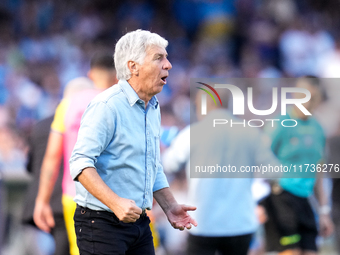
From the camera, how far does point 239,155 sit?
4453 millimetres

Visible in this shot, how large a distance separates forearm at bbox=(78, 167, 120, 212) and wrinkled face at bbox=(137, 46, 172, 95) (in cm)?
61

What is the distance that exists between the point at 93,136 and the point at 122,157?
218mm

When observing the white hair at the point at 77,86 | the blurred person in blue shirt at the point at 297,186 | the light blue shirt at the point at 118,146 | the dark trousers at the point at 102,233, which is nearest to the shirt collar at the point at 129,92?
the light blue shirt at the point at 118,146

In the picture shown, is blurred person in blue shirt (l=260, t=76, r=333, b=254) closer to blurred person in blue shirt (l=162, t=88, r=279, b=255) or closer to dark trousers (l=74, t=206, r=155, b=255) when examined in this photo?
blurred person in blue shirt (l=162, t=88, r=279, b=255)

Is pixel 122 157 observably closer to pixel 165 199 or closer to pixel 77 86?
pixel 165 199

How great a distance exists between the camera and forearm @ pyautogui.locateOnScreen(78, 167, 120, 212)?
2.58 meters

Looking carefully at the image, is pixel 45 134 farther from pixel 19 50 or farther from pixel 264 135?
pixel 19 50

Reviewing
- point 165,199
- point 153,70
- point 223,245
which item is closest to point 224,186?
point 223,245

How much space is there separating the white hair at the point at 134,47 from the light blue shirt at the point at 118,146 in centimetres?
11

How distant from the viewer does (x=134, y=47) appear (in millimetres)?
2883

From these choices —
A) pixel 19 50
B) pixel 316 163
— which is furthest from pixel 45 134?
pixel 19 50

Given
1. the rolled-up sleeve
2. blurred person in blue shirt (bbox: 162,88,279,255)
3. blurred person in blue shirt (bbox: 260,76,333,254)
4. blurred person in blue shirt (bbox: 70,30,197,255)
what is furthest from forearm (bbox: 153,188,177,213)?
blurred person in blue shirt (bbox: 260,76,333,254)

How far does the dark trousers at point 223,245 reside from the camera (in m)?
4.46

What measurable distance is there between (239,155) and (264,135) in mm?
660
